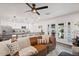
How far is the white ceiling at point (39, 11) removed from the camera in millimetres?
1989

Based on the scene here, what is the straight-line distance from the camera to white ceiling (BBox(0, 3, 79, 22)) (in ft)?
6.53

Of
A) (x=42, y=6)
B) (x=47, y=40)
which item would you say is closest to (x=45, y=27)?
(x=47, y=40)

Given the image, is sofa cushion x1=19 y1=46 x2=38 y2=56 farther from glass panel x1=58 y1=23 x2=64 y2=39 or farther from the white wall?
glass panel x1=58 y1=23 x2=64 y2=39

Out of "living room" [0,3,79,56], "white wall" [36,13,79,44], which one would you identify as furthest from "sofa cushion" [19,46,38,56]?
"white wall" [36,13,79,44]

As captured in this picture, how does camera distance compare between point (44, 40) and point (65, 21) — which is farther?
point (44, 40)

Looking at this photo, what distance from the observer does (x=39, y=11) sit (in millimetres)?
2055

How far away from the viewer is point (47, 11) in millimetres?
2070

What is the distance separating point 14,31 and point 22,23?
222 mm

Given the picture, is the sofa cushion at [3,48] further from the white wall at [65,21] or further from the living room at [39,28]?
the white wall at [65,21]

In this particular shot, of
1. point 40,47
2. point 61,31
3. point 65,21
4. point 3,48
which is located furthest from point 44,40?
point 3,48

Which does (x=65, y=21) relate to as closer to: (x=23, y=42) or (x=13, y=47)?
(x=23, y=42)

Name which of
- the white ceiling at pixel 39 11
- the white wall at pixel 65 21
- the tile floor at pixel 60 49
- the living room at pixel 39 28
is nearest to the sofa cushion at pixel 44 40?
the living room at pixel 39 28

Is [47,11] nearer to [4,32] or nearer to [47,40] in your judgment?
[47,40]

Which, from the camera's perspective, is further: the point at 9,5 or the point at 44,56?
the point at 44,56
